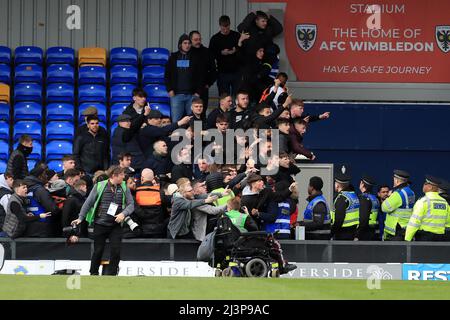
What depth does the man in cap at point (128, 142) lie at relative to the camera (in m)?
22.8

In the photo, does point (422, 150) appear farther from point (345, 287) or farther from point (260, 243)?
point (345, 287)

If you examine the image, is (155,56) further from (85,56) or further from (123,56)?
(85,56)

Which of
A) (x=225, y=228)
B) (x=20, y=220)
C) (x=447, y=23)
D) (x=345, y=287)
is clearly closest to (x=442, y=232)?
(x=225, y=228)

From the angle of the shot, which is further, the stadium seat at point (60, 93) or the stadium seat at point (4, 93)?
the stadium seat at point (60, 93)

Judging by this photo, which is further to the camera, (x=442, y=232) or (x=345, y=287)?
(x=442, y=232)

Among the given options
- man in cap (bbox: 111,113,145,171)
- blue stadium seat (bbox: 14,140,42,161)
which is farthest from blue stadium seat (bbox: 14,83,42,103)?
man in cap (bbox: 111,113,145,171)

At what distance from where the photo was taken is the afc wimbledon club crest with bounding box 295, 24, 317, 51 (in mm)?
28922

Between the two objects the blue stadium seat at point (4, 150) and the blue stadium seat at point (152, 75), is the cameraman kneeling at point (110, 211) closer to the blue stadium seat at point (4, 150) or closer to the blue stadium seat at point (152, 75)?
the blue stadium seat at point (4, 150)

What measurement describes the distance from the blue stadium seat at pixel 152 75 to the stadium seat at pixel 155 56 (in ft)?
0.78

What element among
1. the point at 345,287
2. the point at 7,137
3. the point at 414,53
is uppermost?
the point at 414,53

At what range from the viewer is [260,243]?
19.2 metres

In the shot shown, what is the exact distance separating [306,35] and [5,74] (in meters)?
6.69

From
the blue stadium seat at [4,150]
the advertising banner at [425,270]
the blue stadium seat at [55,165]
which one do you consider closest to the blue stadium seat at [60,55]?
the blue stadium seat at [4,150]

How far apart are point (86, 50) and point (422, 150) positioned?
24.6 ft
